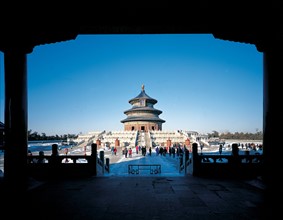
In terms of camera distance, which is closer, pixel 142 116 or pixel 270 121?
pixel 270 121

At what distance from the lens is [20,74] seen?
629cm

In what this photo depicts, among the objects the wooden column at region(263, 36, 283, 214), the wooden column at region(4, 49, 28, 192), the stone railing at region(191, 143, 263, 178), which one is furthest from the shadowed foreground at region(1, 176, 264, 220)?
the stone railing at region(191, 143, 263, 178)

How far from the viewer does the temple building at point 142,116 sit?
53000 millimetres

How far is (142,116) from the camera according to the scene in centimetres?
5491

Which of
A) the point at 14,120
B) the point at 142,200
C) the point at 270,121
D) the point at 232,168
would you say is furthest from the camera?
the point at 232,168

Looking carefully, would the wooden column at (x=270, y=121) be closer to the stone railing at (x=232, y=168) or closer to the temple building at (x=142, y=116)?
the stone railing at (x=232, y=168)

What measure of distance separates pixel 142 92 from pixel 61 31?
57.0 meters

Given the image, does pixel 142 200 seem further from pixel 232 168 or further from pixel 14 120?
pixel 232 168

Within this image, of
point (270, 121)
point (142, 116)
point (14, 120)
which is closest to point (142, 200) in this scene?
point (270, 121)

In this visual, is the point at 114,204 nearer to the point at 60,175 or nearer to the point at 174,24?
the point at 60,175

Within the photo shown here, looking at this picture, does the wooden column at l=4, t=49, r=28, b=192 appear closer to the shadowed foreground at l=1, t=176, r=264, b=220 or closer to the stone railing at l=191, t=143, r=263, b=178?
the shadowed foreground at l=1, t=176, r=264, b=220

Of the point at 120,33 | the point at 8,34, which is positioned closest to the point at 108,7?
the point at 120,33

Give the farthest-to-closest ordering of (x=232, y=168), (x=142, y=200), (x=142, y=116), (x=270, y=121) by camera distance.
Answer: (x=142, y=116) < (x=232, y=168) < (x=270, y=121) < (x=142, y=200)

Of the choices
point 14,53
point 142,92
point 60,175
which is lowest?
point 60,175
